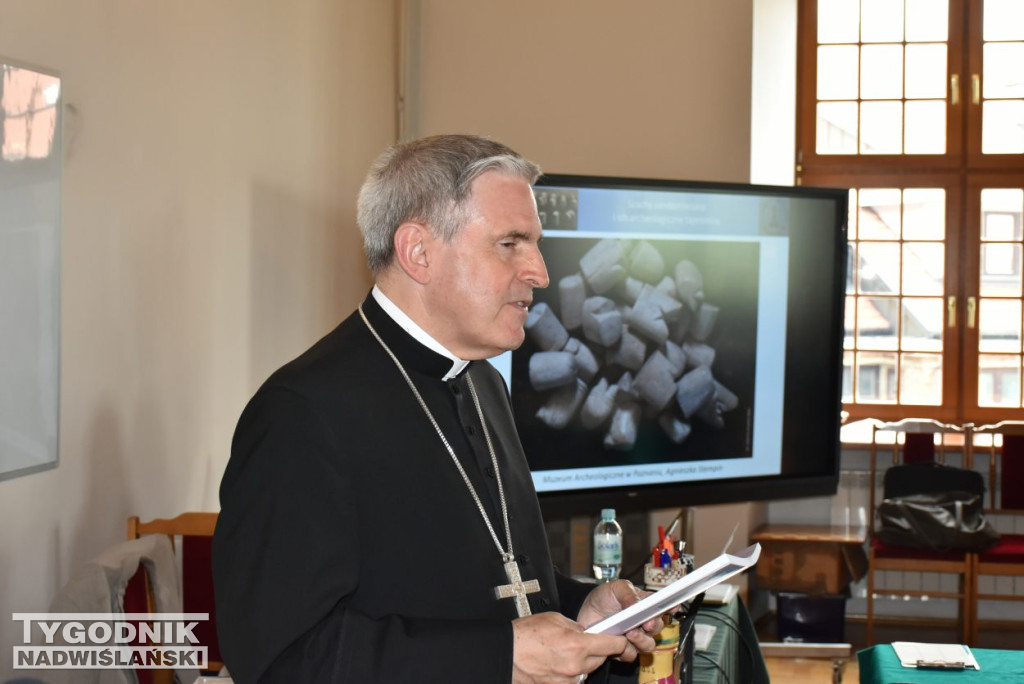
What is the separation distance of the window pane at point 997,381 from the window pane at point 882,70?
1.50 m

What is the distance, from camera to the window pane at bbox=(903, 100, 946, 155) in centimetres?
616

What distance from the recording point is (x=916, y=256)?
6.18 metres

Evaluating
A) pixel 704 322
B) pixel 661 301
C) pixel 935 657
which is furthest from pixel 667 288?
pixel 935 657

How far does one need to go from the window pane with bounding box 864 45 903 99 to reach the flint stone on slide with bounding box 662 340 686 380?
10.2ft

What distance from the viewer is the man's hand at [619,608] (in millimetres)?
1573

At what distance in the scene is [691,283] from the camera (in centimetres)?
375

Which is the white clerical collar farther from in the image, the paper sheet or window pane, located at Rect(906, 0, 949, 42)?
window pane, located at Rect(906, 0, 949, 42)

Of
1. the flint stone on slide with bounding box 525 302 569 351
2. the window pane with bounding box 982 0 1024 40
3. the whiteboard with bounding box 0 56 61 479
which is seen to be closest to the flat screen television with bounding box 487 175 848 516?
the flint stone on slide with bounding box 525 302 569 351

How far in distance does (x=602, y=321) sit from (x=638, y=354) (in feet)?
0.57

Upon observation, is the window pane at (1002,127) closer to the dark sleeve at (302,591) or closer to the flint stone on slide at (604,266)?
the flint stone on slide at (604,266)

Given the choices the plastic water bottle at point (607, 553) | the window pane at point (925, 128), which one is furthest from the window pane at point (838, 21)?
the plastic water bottle at point (607, 553)

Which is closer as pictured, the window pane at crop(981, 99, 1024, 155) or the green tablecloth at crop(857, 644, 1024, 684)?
the green tablecloth at crop(857, 644, 1024, 684)

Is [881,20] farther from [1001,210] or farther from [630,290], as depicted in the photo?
[630,290]

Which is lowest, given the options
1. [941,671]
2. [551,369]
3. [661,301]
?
[941,671]
